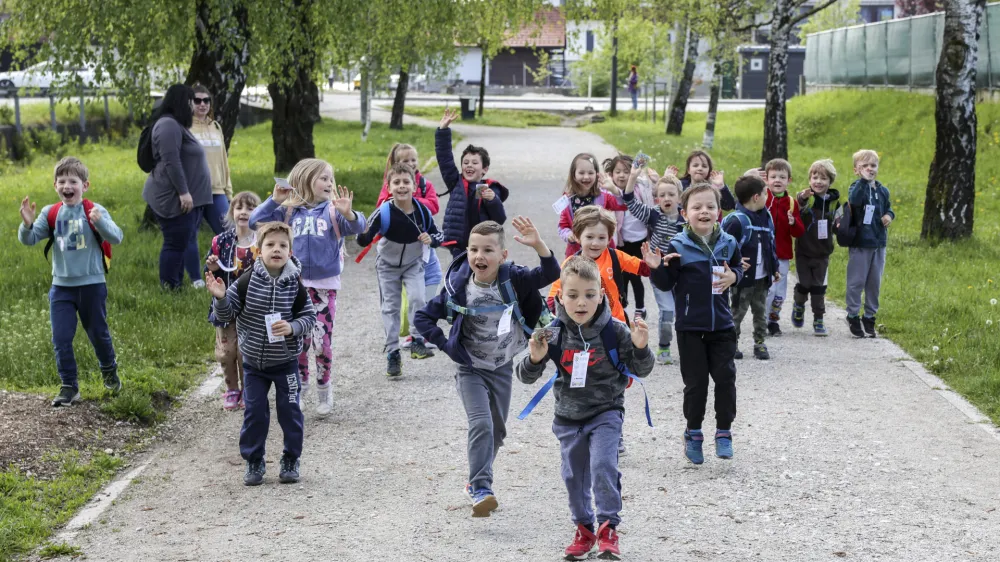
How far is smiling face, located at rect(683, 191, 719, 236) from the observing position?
708cm

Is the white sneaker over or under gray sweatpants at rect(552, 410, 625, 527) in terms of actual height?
under

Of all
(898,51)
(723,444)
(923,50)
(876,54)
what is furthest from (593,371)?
(876,54)

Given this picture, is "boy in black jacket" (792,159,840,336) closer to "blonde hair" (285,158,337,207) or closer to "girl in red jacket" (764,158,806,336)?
"girl in red jacket" (764,158,806,336)

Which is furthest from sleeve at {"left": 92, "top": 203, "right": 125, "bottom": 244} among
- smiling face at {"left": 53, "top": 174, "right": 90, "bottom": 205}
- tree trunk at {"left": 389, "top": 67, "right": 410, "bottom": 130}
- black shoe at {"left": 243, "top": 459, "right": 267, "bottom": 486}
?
tree trunk at {"left": 389, "top": 67, "right": 410, "bottom": 130}

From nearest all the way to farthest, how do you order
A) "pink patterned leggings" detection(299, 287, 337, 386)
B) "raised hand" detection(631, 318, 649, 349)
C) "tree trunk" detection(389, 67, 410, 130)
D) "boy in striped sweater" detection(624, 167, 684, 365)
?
"raised hand" detection(631, 318, 649, 349)
"pink patterned leggings" detection(299, 287, 337, 386)
"boy in striped sweater" detection(624, 167, 684, 365)
"tree trunk" detection(389, 67, 410, 130)

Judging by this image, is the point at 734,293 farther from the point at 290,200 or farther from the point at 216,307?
the point at 216,307

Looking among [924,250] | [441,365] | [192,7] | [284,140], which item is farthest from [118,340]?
[284,140]

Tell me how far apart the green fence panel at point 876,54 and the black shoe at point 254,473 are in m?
28.3

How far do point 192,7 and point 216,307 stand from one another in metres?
8.68

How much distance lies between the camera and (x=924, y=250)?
14672 mm

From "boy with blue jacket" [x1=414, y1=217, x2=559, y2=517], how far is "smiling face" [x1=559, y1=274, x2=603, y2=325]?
1.78 feet

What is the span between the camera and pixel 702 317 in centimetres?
703

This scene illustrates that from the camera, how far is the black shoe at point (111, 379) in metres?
8.46

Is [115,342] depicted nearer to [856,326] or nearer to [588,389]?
[588,389]
